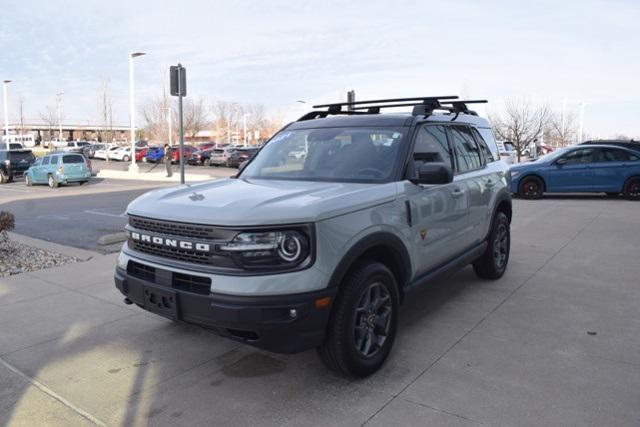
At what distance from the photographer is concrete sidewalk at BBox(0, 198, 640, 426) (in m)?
3.30

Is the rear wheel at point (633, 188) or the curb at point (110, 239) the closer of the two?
the curb at point (110, 239)

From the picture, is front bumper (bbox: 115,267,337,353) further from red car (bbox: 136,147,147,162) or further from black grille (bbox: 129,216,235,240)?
red car (bbox: 136,147,147,162)

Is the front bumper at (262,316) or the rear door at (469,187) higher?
the rear door at (469,187)

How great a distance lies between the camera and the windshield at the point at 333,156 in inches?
168

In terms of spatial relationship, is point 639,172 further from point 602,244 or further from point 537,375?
point 537,375

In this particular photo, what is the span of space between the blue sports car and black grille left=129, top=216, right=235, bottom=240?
13.6 metres

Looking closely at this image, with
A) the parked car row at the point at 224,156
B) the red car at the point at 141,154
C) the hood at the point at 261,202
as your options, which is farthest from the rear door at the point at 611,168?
the red car at the point at 141,154

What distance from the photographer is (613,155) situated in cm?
1491

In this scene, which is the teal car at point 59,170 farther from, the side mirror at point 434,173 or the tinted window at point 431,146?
the side mirror at point 434,173

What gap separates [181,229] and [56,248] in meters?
5.84

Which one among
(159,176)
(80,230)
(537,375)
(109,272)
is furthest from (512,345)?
(159,176)

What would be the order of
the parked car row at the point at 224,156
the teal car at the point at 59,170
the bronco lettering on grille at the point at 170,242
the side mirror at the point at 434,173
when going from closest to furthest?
the bronco lettering on grille at the point at 170,242 → the side mirror at the point at 434,173 → the teal car at the point at 59,170 → the parked car row at the point at 224,156

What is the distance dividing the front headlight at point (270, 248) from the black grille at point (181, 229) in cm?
9

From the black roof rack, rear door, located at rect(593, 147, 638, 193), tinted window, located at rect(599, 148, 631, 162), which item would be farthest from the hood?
tinted window, located at rect(599, 148, 631, 162)
